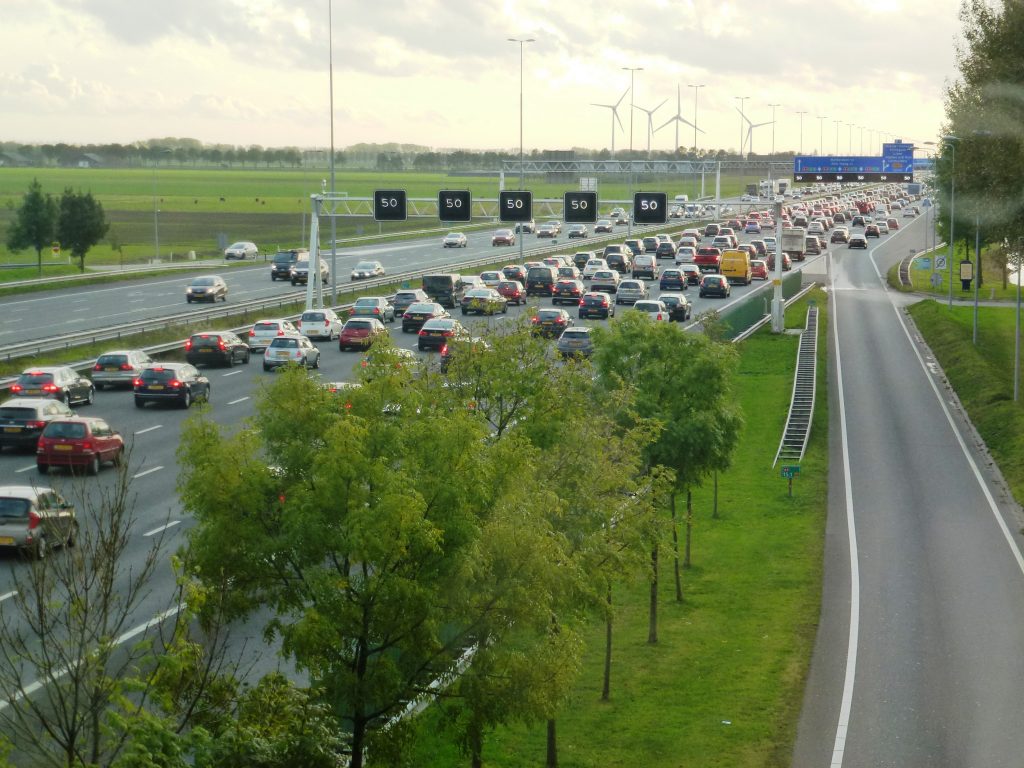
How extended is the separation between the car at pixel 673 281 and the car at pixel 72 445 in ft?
178

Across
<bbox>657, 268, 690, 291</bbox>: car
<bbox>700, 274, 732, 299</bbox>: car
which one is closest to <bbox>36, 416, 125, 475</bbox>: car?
<bbox>700, 274, 732, 299</bbox>: car

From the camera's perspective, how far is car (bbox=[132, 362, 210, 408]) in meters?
46.8

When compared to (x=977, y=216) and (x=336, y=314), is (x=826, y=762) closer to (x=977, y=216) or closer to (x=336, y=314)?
(x=977, y=216)

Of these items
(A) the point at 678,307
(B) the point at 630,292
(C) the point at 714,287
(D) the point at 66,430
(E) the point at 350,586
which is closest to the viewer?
(E) the point at 350,586

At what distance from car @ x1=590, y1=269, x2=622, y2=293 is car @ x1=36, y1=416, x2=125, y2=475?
51002 mm

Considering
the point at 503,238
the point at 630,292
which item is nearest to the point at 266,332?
the point at 630,292

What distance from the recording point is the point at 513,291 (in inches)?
3036

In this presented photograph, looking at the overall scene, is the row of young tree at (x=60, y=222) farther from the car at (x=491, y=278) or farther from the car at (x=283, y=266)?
the car at (x=491, y=278)

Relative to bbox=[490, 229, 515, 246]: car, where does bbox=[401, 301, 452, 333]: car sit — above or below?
below

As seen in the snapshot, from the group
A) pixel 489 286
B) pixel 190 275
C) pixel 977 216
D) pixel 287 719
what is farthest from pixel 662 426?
pixel 190 275

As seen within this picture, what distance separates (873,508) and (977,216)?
64.0ft

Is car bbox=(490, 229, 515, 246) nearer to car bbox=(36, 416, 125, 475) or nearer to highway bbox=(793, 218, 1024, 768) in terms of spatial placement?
highway bbox=(793, 218, 1024, 768)

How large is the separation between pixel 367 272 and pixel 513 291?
1439 centimetres

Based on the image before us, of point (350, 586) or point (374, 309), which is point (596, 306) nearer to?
point (374, 309)
